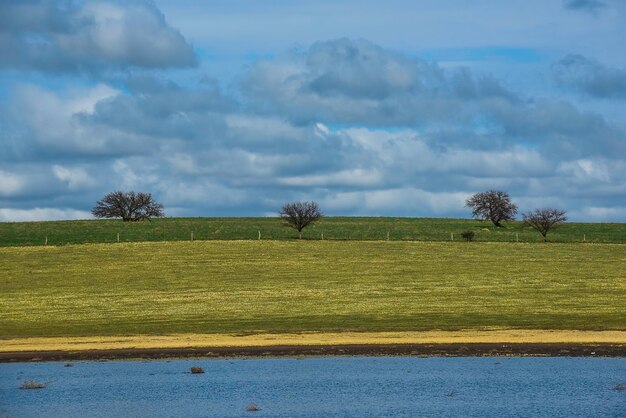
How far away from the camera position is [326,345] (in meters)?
53.0

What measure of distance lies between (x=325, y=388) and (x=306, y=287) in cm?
4143

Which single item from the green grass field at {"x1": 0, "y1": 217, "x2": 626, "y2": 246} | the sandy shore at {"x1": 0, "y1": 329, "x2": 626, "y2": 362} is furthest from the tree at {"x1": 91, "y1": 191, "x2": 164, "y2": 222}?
the sandy shore at {"x1": 0, "y1": 329, "x2": 626, "y2": 362}

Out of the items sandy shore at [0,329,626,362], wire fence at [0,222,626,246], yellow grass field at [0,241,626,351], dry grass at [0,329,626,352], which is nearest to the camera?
sandy shore at [0,329,626,362]

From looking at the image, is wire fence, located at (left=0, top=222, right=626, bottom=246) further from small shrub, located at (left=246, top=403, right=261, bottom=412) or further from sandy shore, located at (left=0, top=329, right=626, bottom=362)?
small shrub, located at (left=246, top=403, right=261, bottom=412)

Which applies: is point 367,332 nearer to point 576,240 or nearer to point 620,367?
point 620,367

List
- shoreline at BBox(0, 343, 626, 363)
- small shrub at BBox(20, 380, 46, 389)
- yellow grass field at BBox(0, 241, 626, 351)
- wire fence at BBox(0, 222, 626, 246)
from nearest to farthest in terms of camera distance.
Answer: small shrub at BBox(20, 380, 46, 389) → shoreline at BBox(0, 343, 626, 363) → yellow grass field at BBox(0, 241, 626, 351) → wire fence at BBox(0, 222, 626, 246)

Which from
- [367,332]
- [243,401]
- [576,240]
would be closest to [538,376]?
[243,401]

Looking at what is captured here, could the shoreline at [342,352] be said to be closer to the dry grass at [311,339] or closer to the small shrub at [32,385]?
the dry grass at [311,339]

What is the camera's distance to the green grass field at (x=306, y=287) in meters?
64.4

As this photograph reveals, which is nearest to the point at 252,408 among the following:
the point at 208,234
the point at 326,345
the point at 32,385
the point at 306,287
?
the point at 32,385

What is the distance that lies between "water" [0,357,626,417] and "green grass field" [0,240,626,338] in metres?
13.8

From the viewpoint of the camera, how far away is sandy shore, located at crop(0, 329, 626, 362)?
5034cm

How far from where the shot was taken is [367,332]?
58250 mm

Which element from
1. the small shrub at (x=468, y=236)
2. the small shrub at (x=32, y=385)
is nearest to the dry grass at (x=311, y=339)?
the small shrub at (x=32, y=385)
